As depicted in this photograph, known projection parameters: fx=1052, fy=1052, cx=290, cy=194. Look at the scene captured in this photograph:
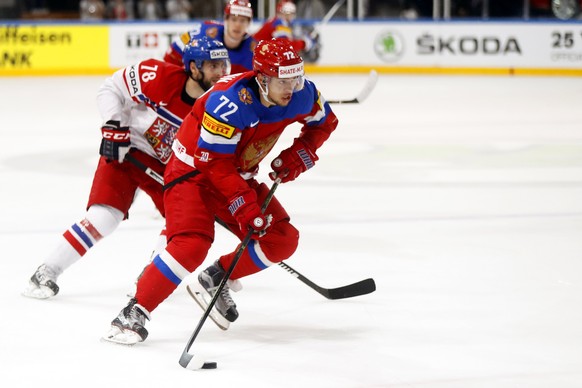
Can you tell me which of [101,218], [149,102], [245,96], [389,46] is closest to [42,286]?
[101,218]

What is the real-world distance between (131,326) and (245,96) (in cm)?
83

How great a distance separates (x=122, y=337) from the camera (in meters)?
3.42

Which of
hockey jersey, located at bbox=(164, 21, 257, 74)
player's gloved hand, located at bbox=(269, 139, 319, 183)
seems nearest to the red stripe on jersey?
player's gloved hand, located at bbox=(269, 139, 319, 183)

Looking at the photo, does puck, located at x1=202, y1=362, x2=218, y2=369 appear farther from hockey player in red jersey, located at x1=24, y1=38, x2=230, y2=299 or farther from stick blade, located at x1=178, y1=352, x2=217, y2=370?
hockey player in red jersey, located at x1=24, y1=38, x2=230, y2=299

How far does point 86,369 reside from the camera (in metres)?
3.22

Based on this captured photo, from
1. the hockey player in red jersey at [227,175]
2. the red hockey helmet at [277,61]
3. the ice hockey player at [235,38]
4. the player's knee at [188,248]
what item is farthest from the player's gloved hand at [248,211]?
the ice hockey player at [235,38]

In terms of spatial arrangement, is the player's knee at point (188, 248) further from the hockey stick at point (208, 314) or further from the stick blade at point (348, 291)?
the stick blade at point (348, 291)

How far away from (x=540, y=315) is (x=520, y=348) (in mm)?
414

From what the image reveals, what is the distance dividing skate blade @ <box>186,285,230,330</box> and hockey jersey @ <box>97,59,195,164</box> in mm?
661

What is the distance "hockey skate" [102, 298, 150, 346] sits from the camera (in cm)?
342

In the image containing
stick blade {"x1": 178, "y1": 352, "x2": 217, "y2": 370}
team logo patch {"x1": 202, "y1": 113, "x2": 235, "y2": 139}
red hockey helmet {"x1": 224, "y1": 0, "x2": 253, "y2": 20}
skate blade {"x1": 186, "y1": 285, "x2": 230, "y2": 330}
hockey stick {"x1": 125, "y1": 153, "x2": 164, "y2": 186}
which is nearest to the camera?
stick blade {"x1": 178, "y1": 352, "x2": 217, "y2": 370}

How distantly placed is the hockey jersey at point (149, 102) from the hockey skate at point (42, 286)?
61cm

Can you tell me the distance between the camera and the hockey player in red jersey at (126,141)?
4.02 m

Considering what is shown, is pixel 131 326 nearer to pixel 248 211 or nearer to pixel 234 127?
pixel 248 211
